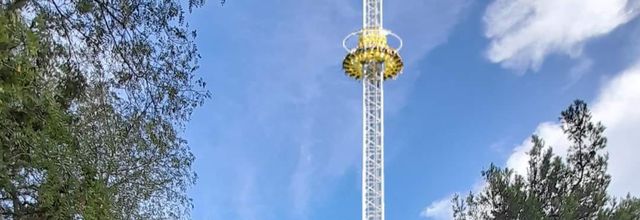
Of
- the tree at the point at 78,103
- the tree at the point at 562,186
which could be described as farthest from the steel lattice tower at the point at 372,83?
the tree at the point at 78,103

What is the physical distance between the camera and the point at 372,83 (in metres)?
19.2

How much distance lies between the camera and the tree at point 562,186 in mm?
9297

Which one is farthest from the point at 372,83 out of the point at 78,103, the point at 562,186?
the point at 78,103

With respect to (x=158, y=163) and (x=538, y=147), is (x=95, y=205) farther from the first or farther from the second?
(x=538, y=147)

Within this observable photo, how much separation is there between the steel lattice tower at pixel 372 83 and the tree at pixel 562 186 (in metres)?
6.96

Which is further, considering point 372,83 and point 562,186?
point 372,83

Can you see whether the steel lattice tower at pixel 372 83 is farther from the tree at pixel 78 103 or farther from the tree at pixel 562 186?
the tree at pixel 78 103

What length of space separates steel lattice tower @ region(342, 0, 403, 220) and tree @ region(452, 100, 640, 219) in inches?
274

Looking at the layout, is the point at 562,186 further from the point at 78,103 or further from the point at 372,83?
the point at 372,83

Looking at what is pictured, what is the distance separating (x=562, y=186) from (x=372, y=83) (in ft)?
31.7

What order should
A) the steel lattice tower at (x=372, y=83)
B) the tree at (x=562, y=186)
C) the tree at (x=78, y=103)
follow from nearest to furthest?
the tree at (x=78, y=103), the tree at (x=562, y=186), the steel lattice tower at (x=372, y=83)

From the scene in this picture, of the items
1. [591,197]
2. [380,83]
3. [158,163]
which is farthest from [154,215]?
[380,83]

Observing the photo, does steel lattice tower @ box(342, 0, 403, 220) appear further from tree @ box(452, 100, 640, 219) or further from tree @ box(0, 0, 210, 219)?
tree @ box(0, 0, 210, 219)

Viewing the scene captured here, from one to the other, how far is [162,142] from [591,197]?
21.9 ft
